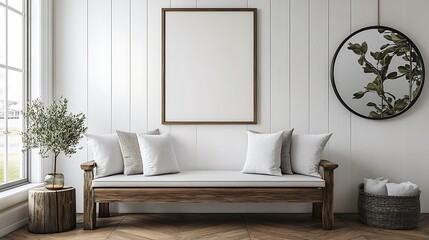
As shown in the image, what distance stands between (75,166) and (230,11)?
2.47 meters

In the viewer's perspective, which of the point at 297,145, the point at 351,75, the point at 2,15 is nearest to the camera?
the point at 2,15

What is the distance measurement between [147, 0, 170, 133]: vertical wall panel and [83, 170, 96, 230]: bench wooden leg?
99cm

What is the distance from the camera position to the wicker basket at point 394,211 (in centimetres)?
385

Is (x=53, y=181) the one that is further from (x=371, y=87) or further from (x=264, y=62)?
(x=371, y=87)

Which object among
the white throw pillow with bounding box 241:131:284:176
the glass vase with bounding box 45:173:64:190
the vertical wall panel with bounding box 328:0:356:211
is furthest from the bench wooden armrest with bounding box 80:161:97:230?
the vertical wall panel with bounding box 328:0:356:211

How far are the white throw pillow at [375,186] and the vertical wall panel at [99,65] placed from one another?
9.31 feet

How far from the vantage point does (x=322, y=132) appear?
178 inches

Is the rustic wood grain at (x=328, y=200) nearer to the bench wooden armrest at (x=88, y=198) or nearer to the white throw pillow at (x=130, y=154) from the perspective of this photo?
the white throw pillow at (x=130, y=154)

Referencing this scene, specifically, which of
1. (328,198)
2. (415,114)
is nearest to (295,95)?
(328,198)

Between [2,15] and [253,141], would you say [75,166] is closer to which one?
[2,15]

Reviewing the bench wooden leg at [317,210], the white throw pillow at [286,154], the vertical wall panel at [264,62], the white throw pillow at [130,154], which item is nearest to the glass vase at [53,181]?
the white throw pillow at [130,154]

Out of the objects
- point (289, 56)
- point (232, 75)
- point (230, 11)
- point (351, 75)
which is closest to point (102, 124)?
point (232, 75)

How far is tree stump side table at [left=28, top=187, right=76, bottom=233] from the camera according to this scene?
369cm

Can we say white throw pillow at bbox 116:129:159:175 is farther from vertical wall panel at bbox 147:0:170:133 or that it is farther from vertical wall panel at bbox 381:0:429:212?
vertical wall panel at bbox 381:0:429:212
